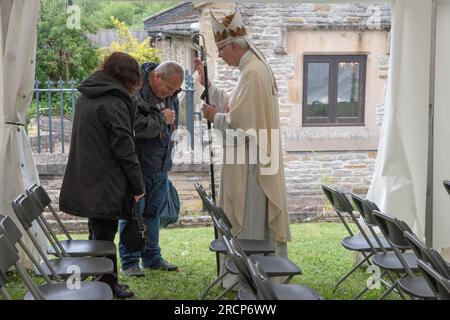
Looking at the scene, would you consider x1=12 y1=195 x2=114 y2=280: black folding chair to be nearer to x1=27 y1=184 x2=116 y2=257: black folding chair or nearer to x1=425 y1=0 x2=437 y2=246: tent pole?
x1=27 y1=184 x2=116 y2=257: black folding chair

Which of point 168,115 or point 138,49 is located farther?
point 138,49

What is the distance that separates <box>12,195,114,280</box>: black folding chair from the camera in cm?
330

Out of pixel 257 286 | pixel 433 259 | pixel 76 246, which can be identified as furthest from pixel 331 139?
pixel 257 286

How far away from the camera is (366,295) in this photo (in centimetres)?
428

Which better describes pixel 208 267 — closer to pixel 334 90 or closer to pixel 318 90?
pixel 318 90

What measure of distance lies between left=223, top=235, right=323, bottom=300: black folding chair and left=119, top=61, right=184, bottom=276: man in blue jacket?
1707 millimetres

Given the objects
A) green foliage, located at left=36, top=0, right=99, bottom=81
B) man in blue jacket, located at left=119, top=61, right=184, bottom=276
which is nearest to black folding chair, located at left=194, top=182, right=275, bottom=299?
man in blue jacket, located at left=119, top=61, right=184, bottom=276

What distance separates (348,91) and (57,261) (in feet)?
19.0

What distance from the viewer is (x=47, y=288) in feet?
10.0

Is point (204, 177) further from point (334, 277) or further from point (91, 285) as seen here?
point (91, 285)

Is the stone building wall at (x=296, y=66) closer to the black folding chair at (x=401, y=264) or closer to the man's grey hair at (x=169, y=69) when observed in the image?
the man's grey hair at (x=169, y=69)

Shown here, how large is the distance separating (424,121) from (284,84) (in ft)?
12.2

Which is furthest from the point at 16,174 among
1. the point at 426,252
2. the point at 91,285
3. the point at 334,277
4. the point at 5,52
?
the point at 426,252
